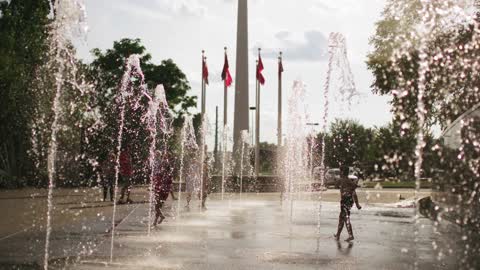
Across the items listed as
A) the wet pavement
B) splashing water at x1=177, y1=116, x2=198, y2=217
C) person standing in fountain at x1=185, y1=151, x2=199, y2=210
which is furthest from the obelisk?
the wet pavement

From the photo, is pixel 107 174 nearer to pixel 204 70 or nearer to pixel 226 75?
pixel 226 75

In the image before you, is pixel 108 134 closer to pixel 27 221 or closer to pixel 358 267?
pixel 27 221

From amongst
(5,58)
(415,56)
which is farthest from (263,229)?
(5,58)

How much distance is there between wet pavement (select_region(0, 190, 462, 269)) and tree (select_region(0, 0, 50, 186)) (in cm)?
1846

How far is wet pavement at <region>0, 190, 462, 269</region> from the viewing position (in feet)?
27.5

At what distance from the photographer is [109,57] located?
1802 inches

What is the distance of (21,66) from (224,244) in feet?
84.6

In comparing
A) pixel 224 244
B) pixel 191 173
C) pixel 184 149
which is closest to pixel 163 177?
pixel 224 244

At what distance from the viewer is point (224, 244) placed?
34.3 ft

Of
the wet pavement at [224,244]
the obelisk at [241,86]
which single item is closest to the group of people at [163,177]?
the wet pavement at [224,244]

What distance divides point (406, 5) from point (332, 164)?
188ft

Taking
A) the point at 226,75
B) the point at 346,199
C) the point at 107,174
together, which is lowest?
the point at 346,199

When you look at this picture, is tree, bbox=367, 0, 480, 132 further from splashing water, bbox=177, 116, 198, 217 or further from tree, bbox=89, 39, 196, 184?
tree, bbox=89, 39, 196, 184

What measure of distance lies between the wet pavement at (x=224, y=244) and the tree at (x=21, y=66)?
1846cm
